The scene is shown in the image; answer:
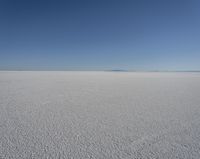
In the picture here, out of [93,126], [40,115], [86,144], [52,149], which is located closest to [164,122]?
[93,126]

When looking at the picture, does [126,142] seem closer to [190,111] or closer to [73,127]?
[73,127]

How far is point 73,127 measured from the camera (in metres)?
2.11

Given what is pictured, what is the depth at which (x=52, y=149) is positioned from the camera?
1.50 metres

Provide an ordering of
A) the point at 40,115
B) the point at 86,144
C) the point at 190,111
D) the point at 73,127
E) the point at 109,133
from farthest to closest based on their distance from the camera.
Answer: the point at 190,111 → the point at 40,115 → the point at 73,127 → the point at 109,133 → the point at 86,144

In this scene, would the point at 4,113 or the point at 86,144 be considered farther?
the point at 4,113

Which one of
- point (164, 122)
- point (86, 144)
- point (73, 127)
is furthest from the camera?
point (164, 122)

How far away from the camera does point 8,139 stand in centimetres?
169

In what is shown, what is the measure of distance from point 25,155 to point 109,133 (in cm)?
110

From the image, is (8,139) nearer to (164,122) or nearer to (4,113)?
(4,113)

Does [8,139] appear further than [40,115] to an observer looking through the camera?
No

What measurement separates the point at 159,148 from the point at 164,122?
2.98 ft

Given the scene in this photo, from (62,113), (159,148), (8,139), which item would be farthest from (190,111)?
(8,139)

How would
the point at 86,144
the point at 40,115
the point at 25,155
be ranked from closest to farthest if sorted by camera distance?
the point at 25,155
the point at 86,144
the point at 40,115

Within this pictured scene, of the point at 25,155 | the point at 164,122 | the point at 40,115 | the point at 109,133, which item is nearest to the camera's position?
the point at 25,155
